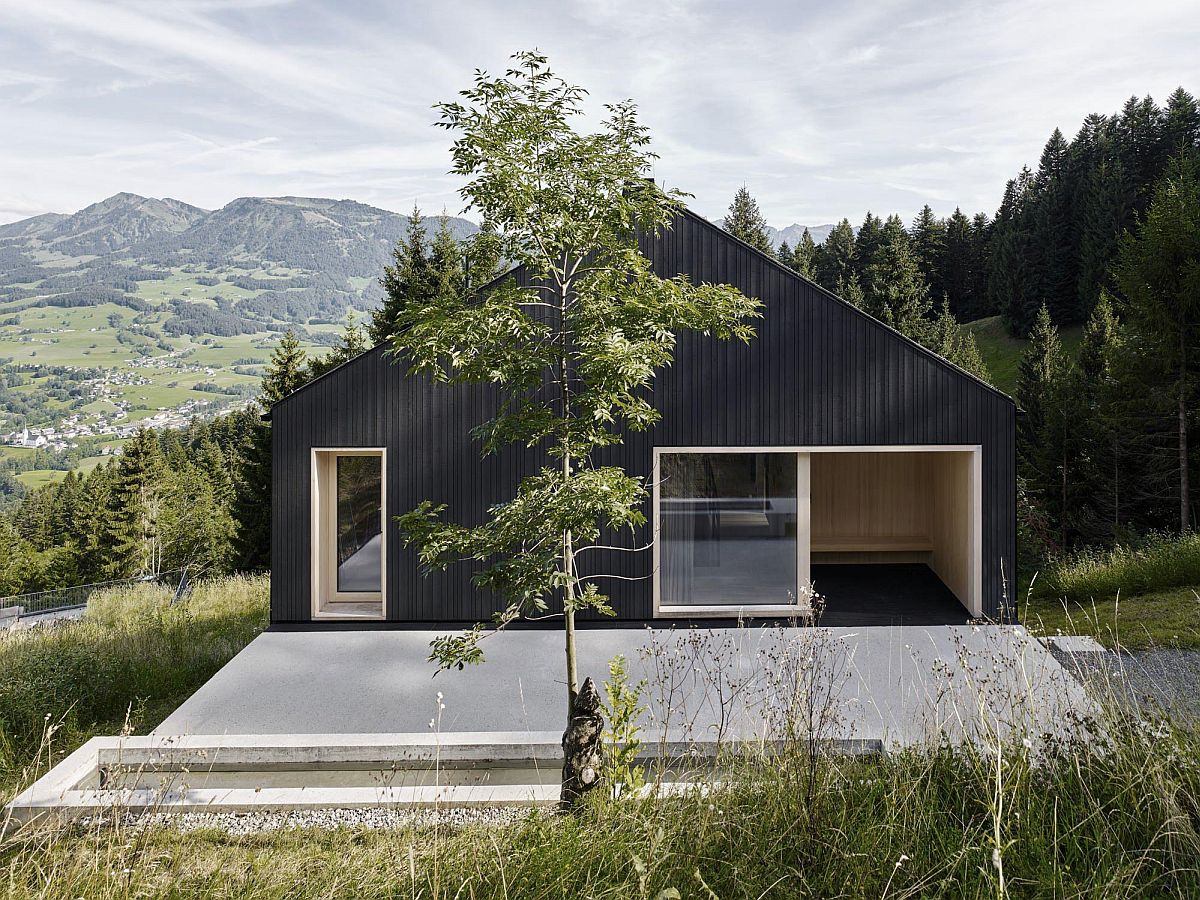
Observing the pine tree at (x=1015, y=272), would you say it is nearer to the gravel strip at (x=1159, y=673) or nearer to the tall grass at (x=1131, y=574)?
the tall grass at (x=1131, y=574)

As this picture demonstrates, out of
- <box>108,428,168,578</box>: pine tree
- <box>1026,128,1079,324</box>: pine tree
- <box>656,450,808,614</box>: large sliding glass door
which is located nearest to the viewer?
<box>656,450,808,614</box>: large sliding glass door

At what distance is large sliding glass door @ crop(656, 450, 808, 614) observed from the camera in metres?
8.82

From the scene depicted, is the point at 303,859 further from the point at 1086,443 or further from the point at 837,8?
the point at 1086,443

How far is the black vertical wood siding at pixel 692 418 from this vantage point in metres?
8.68

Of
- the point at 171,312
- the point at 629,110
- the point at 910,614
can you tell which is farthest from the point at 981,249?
the point at 171,312

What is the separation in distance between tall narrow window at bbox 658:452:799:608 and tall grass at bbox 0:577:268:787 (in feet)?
16.1

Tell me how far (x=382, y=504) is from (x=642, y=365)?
5.27m

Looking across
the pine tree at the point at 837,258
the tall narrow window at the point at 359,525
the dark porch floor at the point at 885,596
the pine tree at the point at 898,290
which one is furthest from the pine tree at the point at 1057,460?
the pine tree at the point at 837,258

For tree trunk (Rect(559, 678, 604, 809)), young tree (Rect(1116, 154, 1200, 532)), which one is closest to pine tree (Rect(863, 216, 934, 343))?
young tree (Rect(1116, 154, 1200, 532))

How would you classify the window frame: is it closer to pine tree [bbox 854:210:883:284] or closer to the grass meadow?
the grass meadow

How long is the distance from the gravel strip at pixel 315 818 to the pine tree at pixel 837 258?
4652cm

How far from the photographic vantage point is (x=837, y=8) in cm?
1098

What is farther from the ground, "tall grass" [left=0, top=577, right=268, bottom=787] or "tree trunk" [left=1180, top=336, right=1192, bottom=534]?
"tree trunk" [left=1180, top=336, right=1192, bottom=534]

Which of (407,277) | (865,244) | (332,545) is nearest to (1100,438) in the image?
(407,277)
